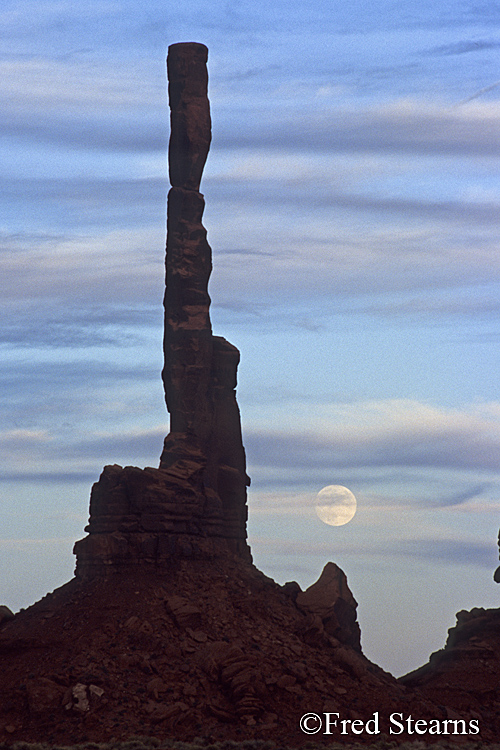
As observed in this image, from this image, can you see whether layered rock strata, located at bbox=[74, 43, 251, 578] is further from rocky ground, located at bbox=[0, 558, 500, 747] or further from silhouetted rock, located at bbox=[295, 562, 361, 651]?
silhouetted rock, located at bbox=[295, 562, 361, 651]

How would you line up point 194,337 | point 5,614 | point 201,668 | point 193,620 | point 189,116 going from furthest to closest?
1. point 189,116
2. point 194,337
3. point 5,614
4. point 193,620
5. point 201,668

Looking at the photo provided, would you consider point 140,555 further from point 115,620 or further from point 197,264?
point 197,264

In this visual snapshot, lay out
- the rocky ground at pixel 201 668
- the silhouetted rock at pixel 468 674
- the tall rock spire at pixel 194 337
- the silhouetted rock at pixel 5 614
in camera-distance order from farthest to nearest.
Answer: the tall rock spire at pixel 194 337 < the silhouetted rock at pixel 5 614 < the silhouetted rock at pixel 468 674 < the rocky ground at pixel 201 668

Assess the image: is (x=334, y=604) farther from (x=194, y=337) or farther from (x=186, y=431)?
(x=194, y=337)

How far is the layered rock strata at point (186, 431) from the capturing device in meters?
94.3

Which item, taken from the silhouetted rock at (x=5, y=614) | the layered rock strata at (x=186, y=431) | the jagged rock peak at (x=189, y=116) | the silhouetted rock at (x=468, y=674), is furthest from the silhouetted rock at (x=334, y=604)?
the jagged rock peak at (x=189, y=116)

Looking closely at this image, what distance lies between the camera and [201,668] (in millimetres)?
83188

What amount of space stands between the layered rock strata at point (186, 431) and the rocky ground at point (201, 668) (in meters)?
2.27

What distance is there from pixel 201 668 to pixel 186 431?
2130 cm

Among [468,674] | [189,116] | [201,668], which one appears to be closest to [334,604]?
[468,674]

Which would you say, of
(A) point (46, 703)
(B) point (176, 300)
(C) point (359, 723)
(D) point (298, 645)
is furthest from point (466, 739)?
(B) point (176, 300)

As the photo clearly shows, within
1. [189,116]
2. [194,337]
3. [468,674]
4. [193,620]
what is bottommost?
[468,674]

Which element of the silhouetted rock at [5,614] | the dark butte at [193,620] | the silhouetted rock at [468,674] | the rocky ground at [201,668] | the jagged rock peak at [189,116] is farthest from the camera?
the jagged rock peak at [189,116]

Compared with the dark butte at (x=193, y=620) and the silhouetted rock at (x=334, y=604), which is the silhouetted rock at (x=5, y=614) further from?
the silhouetted rock at (x=334, y=604)
